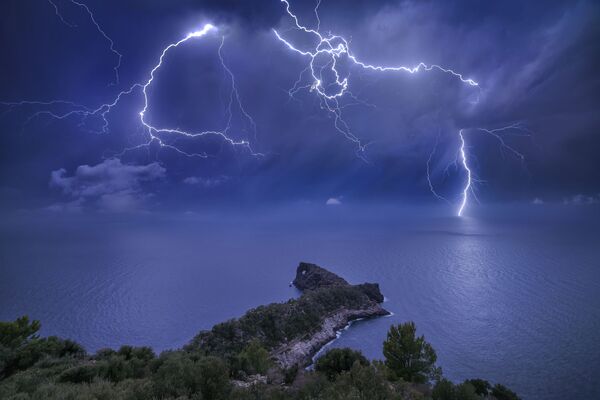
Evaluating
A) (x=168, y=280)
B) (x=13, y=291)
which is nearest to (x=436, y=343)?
(x=168, y=280)

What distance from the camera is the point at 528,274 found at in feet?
255

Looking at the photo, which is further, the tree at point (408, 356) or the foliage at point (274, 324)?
the foliage at point (274, 324)

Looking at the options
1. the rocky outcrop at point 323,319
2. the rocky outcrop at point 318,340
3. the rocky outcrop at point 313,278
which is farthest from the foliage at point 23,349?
the rocky outcrop at point 313,278

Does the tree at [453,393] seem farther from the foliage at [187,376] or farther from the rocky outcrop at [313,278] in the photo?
the rocky outcrop at [313,278]

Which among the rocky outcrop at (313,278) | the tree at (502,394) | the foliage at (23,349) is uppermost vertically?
the rocky outcrop at (313,278)

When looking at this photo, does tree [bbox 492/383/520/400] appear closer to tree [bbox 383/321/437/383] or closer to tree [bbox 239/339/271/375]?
tree [bbox 383/321/437/383]

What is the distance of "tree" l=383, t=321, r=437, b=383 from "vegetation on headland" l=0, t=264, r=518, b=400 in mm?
77

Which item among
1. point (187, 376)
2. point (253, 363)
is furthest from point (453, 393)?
point (187, 376)

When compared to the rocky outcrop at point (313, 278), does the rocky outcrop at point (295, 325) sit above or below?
below

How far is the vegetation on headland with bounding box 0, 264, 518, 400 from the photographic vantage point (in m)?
11.0

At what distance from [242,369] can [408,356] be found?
50.3 ft

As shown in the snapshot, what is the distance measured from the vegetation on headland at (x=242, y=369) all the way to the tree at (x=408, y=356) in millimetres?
77

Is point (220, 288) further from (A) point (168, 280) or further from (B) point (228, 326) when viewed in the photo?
(B) point (228, 326)

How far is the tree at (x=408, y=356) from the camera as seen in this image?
26094 millimetres
